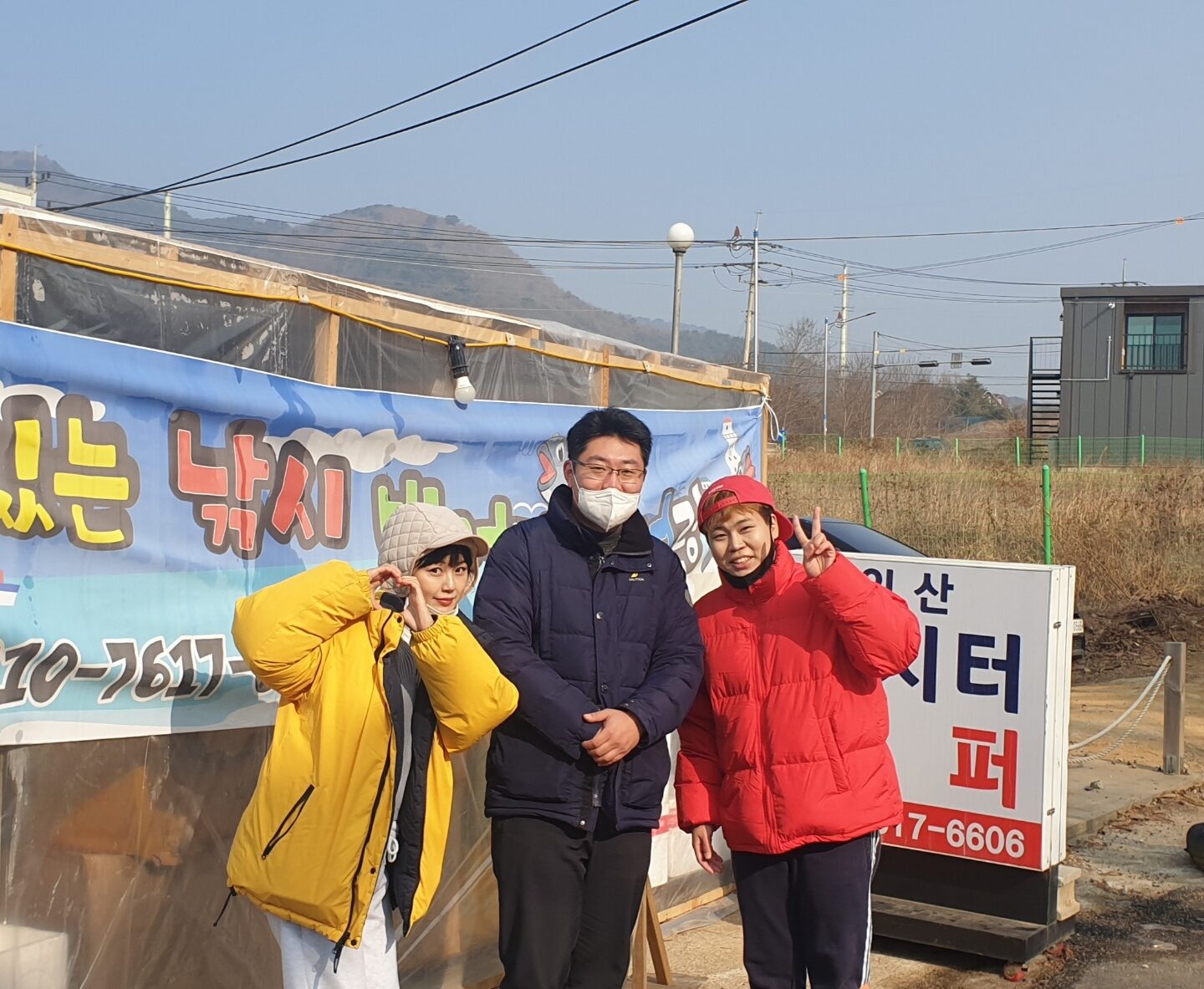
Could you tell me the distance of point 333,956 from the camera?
3.07 meters

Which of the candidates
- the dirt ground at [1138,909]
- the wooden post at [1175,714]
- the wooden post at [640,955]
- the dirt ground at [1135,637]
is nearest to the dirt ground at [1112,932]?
the dirt ground at [1138,909]

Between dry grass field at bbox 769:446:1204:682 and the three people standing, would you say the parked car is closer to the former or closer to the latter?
dry grass field at bbox 769:446:1204:682

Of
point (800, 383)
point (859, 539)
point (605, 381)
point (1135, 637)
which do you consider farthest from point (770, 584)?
point (800, 383)

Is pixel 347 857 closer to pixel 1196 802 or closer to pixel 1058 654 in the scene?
pixel 1058 654

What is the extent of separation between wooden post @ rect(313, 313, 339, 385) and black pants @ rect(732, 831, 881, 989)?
2.05 m

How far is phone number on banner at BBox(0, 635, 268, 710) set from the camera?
3.34m

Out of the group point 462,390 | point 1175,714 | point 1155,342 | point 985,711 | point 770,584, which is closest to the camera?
point 770,584

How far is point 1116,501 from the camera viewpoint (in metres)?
18.8

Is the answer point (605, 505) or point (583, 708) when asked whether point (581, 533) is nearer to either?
point (605, 505)

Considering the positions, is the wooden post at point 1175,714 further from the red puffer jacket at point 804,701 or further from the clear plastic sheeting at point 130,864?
the clear plastic sheeting at point 130,864

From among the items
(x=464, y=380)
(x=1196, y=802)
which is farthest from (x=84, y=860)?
(x=1196, y=802)

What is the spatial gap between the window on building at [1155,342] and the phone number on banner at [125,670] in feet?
119

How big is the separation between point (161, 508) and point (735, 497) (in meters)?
1.66

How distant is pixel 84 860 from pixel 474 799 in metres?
1.68
